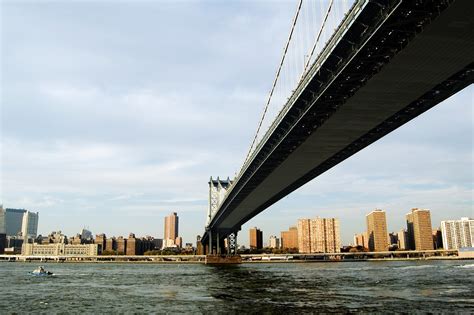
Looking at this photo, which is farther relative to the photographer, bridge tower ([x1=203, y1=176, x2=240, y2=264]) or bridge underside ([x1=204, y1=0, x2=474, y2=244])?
bridge tower ([x1=203, y1=176, x2=240, y2=264])

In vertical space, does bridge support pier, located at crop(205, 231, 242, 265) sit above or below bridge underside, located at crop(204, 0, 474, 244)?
below

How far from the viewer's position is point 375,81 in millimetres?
28016

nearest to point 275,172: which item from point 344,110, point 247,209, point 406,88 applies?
point 344,110

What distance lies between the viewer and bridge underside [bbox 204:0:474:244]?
21250 mm

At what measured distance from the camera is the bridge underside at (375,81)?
2125cm

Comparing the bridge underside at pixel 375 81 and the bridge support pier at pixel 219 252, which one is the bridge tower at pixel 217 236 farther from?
the bridge underside at pixel 375 81

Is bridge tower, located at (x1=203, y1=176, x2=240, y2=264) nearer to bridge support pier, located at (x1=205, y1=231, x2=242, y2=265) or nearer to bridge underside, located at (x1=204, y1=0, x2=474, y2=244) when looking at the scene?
bridge support pier, located at (x1=205, y1=231, x2=242, y2=265)

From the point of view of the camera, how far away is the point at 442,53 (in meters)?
24.3

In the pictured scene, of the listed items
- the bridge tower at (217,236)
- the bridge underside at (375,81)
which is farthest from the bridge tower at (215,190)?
the bridge underside at (375,81)

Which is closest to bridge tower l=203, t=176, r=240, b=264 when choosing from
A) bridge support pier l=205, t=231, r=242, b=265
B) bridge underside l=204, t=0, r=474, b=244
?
bridge support pier l=205, t=231, r=242, b=265

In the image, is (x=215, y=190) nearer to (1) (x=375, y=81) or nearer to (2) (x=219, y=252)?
(2) (x=219, y=252)

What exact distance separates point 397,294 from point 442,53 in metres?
14.8

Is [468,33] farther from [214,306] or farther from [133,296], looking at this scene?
[133,296]

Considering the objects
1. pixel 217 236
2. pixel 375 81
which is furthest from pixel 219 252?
pixel 375 81
